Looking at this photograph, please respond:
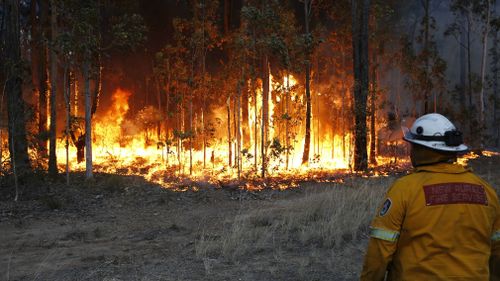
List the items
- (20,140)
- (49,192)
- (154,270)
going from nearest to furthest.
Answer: (154,270)
(49,192)
(20,140)

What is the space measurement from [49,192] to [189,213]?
495cm

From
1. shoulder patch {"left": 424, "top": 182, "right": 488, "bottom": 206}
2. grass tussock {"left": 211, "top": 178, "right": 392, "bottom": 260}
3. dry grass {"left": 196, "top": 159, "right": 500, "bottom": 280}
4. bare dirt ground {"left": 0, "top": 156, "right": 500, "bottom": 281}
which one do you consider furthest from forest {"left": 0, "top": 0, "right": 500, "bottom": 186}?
shoulder patch {"left": 424, "top": 182, "right": 488, "bottom": 206}

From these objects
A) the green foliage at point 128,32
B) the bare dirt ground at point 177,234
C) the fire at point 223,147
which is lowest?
the bare dirt ground at point 177,234

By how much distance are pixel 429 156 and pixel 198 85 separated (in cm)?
1981

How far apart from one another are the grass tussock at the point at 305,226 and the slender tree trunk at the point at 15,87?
8.29m

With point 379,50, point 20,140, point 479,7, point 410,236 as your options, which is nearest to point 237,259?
point 410,236

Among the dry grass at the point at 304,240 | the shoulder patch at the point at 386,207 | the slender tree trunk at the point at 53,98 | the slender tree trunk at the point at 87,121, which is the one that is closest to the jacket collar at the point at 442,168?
the shoulder patch at the point at 386,207

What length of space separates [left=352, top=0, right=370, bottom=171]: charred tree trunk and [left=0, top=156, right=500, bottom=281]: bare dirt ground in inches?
256

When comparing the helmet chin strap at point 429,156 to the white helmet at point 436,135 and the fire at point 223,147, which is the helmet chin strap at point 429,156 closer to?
the white helmet at point 436,135

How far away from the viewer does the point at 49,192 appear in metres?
14.0

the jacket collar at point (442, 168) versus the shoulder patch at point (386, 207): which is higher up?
the jacket collar at point (442, 168)

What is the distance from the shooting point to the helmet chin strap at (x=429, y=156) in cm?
265

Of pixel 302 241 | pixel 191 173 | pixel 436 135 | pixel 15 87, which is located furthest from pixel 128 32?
pixel 436 135

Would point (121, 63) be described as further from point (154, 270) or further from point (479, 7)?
point (154, 270)
